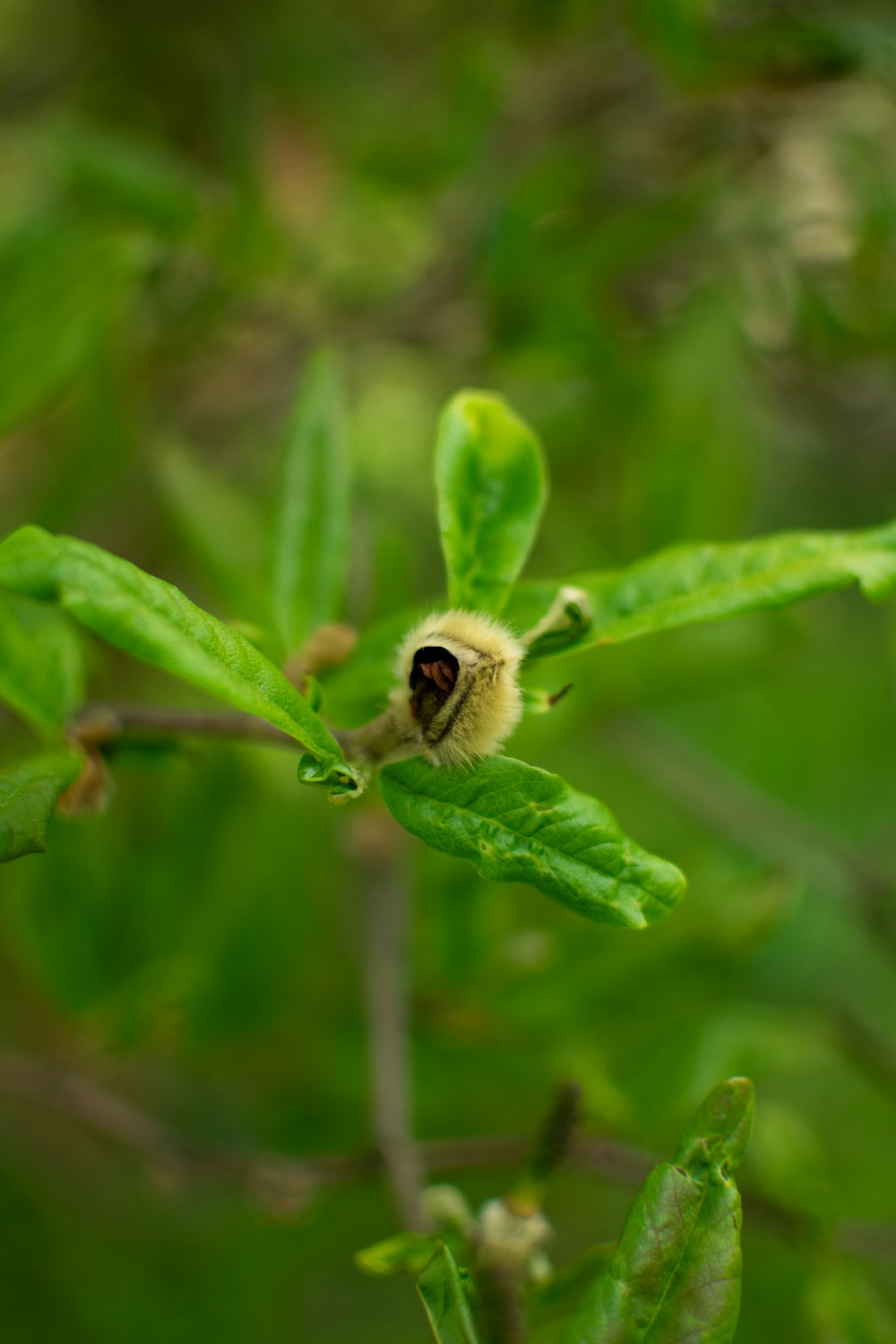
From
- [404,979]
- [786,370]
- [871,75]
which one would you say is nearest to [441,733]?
[404,979]

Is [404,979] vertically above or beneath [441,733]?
above

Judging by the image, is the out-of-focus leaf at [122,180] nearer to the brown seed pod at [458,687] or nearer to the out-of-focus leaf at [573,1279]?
the brown seed pod at [458,687]

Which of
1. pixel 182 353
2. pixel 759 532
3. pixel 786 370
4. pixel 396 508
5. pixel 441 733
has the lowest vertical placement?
pixel 441 733

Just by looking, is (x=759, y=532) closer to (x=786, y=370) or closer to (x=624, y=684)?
(x=786, y=370)

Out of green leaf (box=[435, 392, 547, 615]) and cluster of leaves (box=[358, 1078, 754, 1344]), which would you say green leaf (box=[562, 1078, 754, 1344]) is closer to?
cluster of leaves (box=[358, 1078, 754, 1344])

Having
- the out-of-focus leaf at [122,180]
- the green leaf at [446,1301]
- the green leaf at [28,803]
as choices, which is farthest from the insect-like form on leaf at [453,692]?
the out-of-focus leaf at [122,180]

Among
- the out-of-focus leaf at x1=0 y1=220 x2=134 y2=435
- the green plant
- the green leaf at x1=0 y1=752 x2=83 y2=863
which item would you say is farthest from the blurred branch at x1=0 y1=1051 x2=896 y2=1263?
the out-of-focus leaf at x1=0 y1=220 x2=134 y2=435

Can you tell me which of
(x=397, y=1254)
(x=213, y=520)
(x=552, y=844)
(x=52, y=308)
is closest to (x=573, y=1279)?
(x=397, y=1254)
